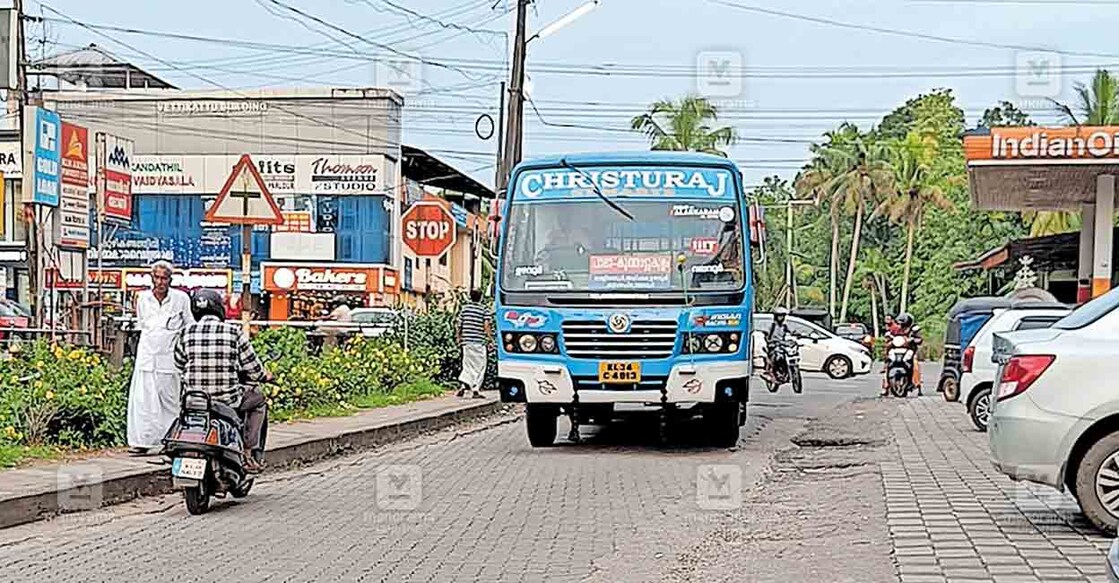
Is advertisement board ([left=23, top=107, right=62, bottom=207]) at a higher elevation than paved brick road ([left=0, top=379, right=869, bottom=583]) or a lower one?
higher

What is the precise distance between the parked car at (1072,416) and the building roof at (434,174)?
4373cm

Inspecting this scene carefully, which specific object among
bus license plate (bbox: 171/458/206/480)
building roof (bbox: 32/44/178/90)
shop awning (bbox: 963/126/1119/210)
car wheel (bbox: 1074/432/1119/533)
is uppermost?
building roof (bbox: 32/44/178/90)

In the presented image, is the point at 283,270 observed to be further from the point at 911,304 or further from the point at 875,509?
the point at 875,509

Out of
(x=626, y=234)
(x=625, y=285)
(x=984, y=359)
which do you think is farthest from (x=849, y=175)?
(x=625, y=285)

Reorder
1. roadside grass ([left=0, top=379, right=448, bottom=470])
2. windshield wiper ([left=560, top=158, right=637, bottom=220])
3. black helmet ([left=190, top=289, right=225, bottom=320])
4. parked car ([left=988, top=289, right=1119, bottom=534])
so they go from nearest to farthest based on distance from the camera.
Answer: parked car ([left=988, top=289, right=1119, bottom=534]), black helmet ([left=190, top=289, right=225, bottom=320]), roadside grass ([left=0, top=379, right=448, bottom=470]), windshield wiper ([left=560, top=158, right=637, bottom=220])

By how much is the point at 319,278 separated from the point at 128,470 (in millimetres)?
38979

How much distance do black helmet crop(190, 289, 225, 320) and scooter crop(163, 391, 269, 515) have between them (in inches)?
25.0

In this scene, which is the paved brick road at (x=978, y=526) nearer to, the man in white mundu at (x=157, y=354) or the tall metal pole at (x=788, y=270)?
the man in white mundu at (x=157, y=354)

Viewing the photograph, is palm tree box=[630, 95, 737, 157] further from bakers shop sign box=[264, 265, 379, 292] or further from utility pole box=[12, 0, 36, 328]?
utility pole box=[12, 0, 36, 328]

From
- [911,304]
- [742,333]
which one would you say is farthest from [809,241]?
[742,333]

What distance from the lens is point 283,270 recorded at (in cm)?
4962

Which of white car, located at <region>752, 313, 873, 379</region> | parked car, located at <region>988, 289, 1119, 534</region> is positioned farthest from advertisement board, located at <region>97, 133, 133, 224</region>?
parked car, located at <region>988, 289, 1119, 534</region>

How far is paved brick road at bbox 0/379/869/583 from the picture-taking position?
26.9ft

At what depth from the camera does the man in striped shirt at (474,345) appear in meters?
21.8
